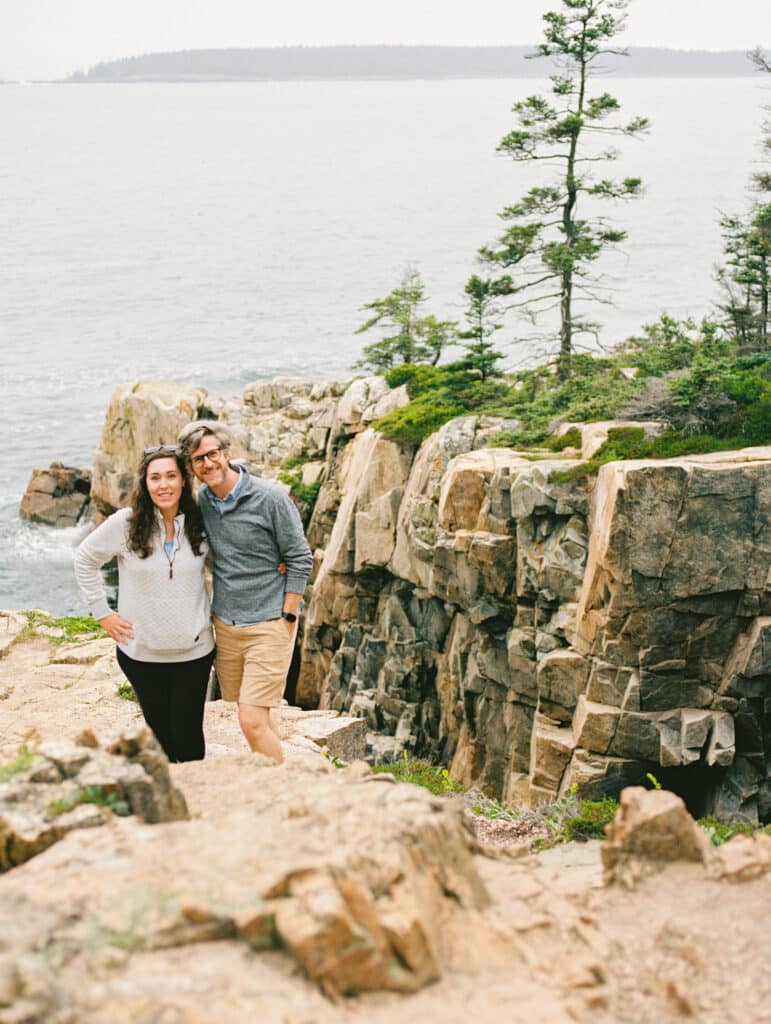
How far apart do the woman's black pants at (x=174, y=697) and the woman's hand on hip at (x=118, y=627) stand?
7.8 inches

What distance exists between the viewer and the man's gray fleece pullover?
787 centimetres

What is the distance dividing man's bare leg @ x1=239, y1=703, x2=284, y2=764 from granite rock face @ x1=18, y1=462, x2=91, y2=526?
34352 millimetres

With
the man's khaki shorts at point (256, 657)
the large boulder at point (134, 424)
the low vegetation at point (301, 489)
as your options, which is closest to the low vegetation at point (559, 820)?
the man's khaki shorts at point (256, 657)

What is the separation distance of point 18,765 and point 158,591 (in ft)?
7.26

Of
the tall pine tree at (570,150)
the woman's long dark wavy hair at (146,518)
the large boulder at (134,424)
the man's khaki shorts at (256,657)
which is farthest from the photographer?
the large boulder at (134,424)

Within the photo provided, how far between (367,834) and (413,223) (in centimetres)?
10067

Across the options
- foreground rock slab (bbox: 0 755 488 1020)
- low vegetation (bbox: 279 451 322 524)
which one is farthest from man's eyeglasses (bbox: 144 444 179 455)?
low vegetation (bbox: 279 451 322 524)

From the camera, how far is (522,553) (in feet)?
58.1

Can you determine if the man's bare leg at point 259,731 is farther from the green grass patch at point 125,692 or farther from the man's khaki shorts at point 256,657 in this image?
the green grass patch at point 125,692

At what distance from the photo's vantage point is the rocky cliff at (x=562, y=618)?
15492 mm

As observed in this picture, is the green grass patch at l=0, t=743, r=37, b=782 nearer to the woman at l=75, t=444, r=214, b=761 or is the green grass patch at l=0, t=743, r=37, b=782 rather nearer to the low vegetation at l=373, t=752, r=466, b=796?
the woman at l=75, t=444, r=214, b=761

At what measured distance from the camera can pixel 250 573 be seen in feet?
26.2

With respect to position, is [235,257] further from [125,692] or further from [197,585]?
[197,585]

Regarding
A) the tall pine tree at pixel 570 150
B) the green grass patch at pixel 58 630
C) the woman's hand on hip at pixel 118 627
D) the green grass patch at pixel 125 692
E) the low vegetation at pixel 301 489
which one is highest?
the tall pine tree at pixel 570 150
